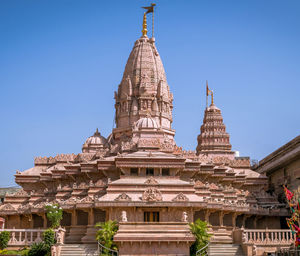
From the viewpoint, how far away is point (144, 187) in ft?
148

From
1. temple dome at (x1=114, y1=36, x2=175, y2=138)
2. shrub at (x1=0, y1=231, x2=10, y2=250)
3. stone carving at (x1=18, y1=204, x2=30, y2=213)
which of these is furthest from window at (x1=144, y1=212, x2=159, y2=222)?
temple dome at (x1=114, y1=36, x2=175, y2=138)

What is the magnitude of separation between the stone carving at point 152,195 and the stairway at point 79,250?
599cm

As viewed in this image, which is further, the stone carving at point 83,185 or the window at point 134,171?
the stone carving at point 83,185

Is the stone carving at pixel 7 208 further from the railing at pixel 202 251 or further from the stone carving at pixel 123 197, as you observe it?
the railing at pixel 202 251

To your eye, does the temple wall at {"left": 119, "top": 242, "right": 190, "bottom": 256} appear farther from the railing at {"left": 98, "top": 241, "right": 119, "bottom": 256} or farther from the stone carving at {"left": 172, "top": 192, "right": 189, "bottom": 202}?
the stone carving at {"left": 172, "top": 192, "right": 189, "bottom": 202}

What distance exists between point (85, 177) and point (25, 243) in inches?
491

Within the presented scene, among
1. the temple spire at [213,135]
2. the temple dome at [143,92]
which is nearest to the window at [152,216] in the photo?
the temple dome at [143,92]

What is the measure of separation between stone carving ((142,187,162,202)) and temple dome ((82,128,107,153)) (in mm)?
22322

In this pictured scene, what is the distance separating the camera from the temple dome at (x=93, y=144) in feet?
212

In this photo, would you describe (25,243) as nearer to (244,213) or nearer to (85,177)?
(85,177)

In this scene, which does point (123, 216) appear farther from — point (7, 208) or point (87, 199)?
point (7, 208)

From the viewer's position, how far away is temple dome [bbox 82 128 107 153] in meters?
64.5

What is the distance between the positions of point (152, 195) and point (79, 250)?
7772mm

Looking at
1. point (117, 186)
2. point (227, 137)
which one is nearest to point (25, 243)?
point (117, 186)
